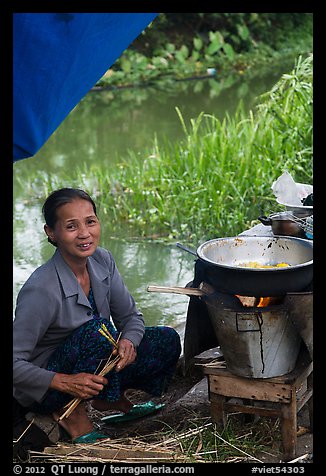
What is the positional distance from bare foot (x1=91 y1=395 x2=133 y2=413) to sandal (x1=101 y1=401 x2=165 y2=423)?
2 cm

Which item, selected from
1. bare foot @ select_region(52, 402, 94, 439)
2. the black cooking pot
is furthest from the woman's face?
the black cooking pot

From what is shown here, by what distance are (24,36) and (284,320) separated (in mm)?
1396

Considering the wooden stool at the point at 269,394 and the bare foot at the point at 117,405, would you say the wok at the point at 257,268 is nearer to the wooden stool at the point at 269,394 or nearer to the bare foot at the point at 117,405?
the wooden stool at the point at 269,394

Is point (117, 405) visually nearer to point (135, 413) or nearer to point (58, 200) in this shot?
point (135, 413)

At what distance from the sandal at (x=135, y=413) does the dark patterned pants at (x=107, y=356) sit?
95 millimetres

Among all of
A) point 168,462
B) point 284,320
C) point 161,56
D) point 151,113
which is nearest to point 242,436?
point 168,462

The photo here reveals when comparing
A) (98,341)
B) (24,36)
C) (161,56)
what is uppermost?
(161,56)

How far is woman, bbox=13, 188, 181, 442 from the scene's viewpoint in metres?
3.21

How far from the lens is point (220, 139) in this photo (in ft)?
22.2

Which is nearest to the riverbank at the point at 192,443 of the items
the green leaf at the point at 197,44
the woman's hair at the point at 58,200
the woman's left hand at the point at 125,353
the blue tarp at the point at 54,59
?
the woman's left hand at the point at 125,353

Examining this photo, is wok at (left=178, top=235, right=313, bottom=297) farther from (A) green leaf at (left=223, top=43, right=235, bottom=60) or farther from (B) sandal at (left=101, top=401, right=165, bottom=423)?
(A) green leaf at (left=223, top=43, right=235, bottom=60)

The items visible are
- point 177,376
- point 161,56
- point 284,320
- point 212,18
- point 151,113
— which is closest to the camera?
point 284,320

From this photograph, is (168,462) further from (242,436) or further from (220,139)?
(220,139)

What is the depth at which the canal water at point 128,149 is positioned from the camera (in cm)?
566
